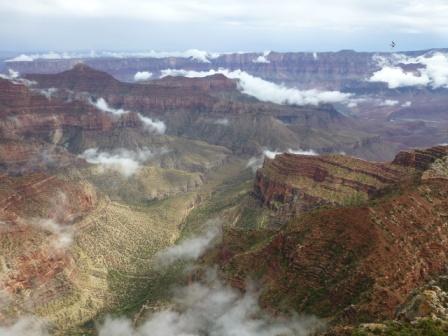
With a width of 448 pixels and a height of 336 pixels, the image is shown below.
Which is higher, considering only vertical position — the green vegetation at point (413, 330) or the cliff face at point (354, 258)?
the green vegetation at point (413, 330)

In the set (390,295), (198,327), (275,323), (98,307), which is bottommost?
(98,307)

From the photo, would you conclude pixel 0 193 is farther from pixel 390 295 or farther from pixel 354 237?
pixel 390 295

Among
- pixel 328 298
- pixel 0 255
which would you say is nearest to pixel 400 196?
pixel 328 298

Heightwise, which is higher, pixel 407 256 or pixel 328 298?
pixel 407 256

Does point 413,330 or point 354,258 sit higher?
point 413,330

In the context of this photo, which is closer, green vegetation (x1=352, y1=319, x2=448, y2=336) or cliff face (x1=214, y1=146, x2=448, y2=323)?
green vegetation (x1=352, y1=319, x2=448, y2=336)

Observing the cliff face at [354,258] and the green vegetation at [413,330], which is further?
the cliff face at [354,258]

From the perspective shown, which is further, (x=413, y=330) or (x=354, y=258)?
(x=354, y=258)

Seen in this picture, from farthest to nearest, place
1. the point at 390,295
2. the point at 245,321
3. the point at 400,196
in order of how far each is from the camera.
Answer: the point at 400,196 → the point at 245,321 → the point at 390,295

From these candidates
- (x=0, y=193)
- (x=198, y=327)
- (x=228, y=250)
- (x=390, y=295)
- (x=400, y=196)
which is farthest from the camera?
(x=0, y=193)

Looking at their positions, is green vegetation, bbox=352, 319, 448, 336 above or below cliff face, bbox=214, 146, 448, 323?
above

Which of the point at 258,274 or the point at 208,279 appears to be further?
the point at 208,279
